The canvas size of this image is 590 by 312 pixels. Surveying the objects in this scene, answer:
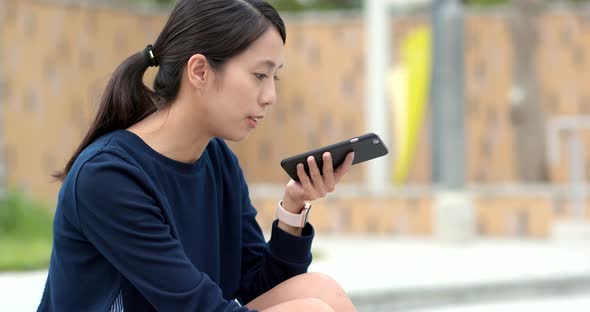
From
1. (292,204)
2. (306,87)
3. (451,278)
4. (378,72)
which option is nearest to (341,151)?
(292,204)

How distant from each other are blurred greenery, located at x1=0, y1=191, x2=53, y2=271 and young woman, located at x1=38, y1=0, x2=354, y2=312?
4763 millimetres

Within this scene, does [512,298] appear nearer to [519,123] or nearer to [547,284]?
[547,284]

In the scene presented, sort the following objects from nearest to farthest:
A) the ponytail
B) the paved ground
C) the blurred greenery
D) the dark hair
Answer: the dark hair, the ponytail, the paved ground, the blurred greenery

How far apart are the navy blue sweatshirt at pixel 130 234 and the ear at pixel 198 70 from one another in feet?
0.62

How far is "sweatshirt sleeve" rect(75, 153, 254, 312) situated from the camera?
2.18 metres

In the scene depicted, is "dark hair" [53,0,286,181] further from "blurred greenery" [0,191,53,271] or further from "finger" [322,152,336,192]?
"blurred greenery" [0,191,53,271]

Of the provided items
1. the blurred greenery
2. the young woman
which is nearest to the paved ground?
the blurred greenery

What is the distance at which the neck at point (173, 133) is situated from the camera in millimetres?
2355

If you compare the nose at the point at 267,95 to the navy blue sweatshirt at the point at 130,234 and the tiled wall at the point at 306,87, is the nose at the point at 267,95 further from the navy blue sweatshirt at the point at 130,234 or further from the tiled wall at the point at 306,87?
the tiled wall at the point at 306,87

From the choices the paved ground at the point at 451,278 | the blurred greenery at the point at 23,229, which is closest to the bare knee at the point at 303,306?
the paved ground at the point at 451,278

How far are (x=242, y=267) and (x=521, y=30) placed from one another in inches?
384

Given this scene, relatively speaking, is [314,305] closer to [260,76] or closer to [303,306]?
[303,306]

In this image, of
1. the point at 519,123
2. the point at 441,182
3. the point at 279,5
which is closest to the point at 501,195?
the point at 441,182

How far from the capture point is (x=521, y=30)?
1194 centimetres
